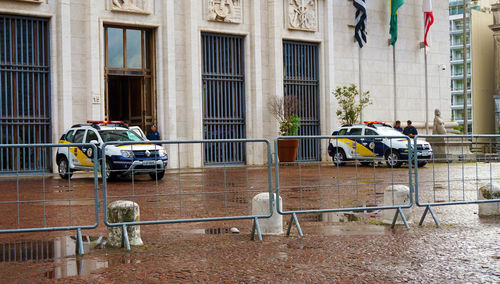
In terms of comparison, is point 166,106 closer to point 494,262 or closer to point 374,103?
point 374,103

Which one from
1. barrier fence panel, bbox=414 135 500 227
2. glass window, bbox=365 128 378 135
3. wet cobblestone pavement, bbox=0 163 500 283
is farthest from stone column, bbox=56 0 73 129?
barrier fence panel, bbox=414 135 500 227

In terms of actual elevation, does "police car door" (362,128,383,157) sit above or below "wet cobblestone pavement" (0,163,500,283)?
above

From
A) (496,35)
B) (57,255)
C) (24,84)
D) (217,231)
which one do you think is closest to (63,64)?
(24,84)

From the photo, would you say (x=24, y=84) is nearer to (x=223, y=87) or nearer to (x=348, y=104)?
(x=223, y=87)

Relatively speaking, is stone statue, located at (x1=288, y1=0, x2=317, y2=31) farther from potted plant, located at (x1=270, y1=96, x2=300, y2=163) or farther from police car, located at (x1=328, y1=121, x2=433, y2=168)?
police car, located at (x1=328, y1=121, x2=433, y2=168)

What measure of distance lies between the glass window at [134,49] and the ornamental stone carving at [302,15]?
718cm

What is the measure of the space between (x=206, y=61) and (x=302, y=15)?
5.55m

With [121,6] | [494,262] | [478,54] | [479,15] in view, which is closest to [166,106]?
[121,6]

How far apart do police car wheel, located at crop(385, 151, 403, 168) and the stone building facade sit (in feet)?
46.5

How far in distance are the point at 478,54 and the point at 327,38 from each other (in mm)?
38664

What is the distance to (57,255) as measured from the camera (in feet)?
23.4

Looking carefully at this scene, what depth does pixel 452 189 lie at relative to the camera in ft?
32.9

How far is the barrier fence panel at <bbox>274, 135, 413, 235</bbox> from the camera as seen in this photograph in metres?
8.46

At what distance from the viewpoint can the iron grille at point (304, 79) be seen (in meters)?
29.9
